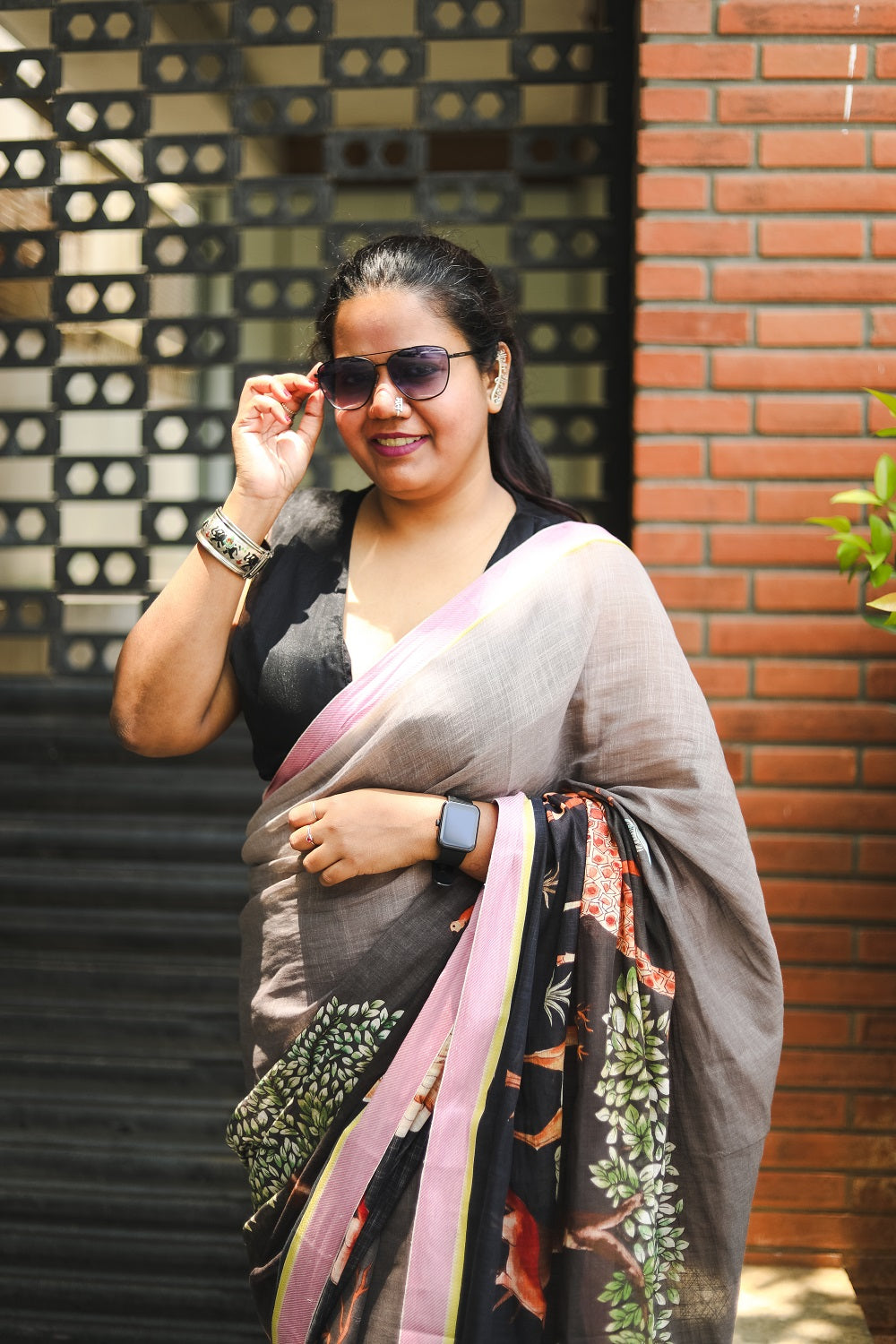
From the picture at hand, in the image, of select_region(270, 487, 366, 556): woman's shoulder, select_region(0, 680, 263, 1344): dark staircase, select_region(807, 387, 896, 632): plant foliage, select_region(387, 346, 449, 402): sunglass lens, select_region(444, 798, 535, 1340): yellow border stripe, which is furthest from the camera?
select_region(0, 680, 263, 1344): dark staircase

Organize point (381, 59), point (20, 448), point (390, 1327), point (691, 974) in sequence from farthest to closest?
point (20, 448) → point (381, 59) → point (691, 974) → point (390, 1327)

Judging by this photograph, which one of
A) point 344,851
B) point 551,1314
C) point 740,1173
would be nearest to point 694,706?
point 344,851

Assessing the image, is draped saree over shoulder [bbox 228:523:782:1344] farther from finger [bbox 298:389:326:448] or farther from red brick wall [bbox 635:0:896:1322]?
red brick wall [bbox 635:0:896:1322]

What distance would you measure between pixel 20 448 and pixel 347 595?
1.51 m

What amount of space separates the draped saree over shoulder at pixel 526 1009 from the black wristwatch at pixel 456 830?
42 mm

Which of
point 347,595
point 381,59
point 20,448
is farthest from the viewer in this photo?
point 20,448

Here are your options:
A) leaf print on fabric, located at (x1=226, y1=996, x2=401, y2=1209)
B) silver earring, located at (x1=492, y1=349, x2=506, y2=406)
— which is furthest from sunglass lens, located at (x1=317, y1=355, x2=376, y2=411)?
leaf print on fabric, located at (x1=226, y1=996, x2=401, y2=1209)

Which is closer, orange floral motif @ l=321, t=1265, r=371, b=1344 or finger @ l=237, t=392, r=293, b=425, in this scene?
orange floral motif @ l=321, t=1265, r=371, b=1344

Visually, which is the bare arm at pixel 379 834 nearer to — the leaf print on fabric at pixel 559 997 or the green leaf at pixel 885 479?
the leaf print on fabric at pixel 559 997

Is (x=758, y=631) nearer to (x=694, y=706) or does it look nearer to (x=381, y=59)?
(x=694, y=706)

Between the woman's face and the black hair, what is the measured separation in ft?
0.07

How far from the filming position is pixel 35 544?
2.88 metres

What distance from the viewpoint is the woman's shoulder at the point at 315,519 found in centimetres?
186

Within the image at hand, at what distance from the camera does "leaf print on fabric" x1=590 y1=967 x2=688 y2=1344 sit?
1581 millimetres
